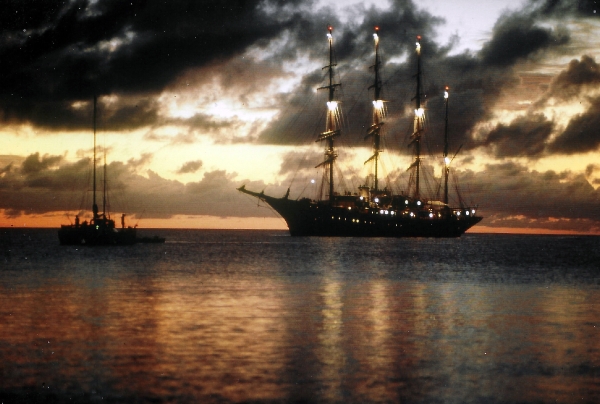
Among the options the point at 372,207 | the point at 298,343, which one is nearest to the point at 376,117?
the point at 372,207

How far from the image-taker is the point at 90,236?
102 meters

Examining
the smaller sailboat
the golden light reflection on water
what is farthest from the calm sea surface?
the smaller sailboat

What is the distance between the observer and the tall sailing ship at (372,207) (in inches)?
5714

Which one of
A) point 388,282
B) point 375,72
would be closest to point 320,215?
point 375,72

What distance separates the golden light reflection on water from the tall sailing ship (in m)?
100

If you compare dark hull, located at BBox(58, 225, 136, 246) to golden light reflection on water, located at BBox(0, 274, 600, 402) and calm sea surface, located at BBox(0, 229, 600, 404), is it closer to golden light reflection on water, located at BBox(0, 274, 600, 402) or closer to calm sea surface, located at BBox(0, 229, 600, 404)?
calm sea surface, located at BBox(0, 229, 600, 404)

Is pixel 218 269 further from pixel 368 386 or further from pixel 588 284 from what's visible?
pixel 368 386

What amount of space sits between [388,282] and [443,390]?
34810mm

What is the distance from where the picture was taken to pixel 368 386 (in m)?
19.3

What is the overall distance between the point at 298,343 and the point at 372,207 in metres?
135

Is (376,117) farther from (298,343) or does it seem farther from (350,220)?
(298,343)

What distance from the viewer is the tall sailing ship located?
145125 millimetres

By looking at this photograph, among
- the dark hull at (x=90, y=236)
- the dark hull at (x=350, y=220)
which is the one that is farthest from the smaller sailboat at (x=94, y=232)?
the dark hull at (x=350, y=220)

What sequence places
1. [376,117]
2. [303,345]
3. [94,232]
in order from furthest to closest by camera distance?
[376,117] < [94,232] < [303,345]
